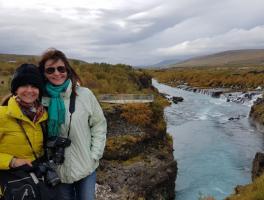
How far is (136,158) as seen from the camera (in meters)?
16.9

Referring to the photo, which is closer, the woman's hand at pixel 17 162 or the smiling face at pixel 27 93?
the woman's hand at pixel 17 162

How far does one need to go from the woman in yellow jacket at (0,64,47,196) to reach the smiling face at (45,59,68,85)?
0.78ft

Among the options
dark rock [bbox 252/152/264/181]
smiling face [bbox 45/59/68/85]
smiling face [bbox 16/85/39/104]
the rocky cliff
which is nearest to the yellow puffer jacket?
smiling face [bbox 16/85/39/104]

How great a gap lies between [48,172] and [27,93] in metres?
0.91

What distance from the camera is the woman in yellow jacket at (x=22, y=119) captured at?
4082 mm

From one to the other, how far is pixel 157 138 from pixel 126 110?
2.11 m

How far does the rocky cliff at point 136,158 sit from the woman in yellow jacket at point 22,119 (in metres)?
9.81

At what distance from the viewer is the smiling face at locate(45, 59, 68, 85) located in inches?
182

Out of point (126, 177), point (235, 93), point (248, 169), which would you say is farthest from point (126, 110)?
point (235, 93)

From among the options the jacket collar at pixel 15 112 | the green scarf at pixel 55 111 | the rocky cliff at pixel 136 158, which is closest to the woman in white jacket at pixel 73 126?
the green scarf at pixel 55 111

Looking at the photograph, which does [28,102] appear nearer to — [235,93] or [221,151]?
[221,151]

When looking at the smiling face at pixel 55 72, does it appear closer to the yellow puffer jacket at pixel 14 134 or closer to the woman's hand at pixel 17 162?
the yellow puffer jacket at pixel 14 134

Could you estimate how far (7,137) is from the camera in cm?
410

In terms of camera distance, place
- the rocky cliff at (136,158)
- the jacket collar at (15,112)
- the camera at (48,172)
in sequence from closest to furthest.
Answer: the jacket collar at (15,112), the camera at (48,172), the rocky cliff at (136,158)
